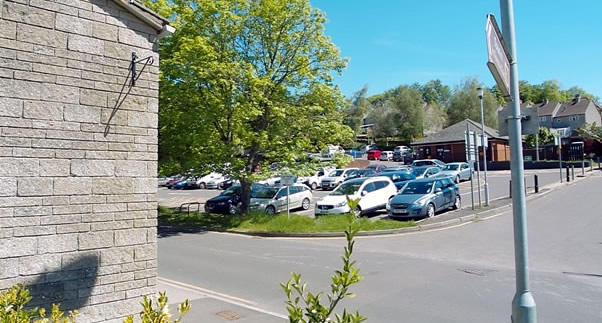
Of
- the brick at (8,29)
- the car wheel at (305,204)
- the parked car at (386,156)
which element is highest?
the parked car at (386,156)

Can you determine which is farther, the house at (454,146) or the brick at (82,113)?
the house at (454,146)

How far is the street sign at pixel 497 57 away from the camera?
130 inches

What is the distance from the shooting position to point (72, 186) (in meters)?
4.84

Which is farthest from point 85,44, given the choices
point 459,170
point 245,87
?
point 459,170

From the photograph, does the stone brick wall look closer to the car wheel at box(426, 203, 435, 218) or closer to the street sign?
the street sign

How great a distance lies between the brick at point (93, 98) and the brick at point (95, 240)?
1561 mm

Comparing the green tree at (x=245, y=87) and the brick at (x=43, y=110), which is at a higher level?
the green tree at (x=245, y=87)

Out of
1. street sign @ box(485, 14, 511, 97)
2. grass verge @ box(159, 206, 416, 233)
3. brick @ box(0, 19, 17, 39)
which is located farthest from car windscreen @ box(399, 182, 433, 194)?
brick @ box(0, 19, 17, 39)

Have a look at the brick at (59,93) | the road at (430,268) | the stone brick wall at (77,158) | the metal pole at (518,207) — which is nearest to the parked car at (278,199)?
the road at (430,268)

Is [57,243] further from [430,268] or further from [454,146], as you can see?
[454,146]

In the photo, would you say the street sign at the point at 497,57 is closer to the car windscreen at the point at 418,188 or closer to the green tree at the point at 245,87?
the green tree at the point at 245,87

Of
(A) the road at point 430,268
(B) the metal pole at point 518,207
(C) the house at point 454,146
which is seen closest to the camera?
(B) the metal pole at point 518,207

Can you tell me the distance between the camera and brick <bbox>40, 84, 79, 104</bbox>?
4.72 metres

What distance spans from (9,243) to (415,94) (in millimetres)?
77376
